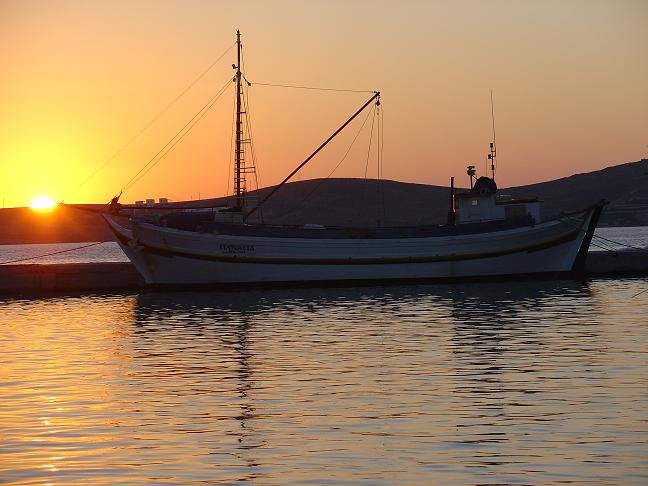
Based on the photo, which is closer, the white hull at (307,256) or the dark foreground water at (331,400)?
the dark foreground water at (331,400)

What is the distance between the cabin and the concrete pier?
622 cm

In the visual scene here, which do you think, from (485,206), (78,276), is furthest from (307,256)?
(78,276)

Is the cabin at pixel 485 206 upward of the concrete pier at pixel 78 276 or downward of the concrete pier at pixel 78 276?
upward

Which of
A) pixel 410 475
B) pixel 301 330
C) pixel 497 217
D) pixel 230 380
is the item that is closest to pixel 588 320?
pixel 301 330

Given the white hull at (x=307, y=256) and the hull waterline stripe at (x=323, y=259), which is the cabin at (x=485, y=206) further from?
the hull waterline stripe at (x=323, y=259)

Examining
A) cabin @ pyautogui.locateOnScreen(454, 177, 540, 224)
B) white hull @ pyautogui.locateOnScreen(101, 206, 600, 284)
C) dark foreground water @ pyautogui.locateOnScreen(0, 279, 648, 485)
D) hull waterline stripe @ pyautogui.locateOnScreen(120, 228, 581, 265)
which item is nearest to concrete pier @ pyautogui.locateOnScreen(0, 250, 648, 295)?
white hull @ pyautogui.locateOnScreen(101, 206, 600, 284)

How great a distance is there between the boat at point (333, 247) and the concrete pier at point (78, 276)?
2.16 meters

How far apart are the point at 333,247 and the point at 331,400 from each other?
164 ft

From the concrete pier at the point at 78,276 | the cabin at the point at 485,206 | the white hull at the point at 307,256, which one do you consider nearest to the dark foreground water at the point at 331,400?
the concrete pier at the point at 78,276

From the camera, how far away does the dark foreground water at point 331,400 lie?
17000 mm

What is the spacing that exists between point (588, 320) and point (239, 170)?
37.5 meters

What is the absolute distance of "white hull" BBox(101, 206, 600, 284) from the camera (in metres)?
72.4

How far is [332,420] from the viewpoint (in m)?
21.0

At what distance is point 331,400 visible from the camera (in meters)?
23.4
